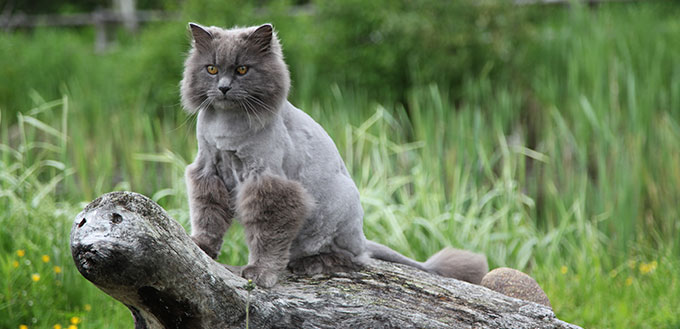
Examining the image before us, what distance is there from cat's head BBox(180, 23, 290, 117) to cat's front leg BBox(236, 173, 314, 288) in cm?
29

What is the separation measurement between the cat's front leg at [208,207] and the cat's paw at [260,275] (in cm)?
17

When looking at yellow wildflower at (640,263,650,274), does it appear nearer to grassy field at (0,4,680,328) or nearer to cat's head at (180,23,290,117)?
grassy field at (0,4,680,328)

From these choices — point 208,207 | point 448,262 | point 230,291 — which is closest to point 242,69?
point 208,207

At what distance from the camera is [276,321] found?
8.32ft

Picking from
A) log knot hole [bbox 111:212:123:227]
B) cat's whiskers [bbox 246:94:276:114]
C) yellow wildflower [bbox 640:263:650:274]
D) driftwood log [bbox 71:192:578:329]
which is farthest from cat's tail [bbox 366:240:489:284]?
yellow wildflower [bbox 640:263:650:274]

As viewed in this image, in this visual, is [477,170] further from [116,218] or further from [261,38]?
[116,218]

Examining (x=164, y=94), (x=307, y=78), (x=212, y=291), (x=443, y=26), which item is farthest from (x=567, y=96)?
(x=212, y=291)

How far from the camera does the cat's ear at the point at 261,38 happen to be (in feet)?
8.30

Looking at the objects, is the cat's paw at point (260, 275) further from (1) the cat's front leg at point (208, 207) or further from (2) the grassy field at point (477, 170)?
(2) the grassy field at point (477, 170)

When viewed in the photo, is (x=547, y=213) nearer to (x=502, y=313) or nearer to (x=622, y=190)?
(x=622, y=190)

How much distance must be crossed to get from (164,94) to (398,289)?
14.8 ft

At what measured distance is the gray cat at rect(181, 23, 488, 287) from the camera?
2527 millimetres

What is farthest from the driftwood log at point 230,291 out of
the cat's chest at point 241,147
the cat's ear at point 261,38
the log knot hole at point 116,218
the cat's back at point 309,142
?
the cat's ear at point 261,38

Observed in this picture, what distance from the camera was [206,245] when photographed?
262 cm
